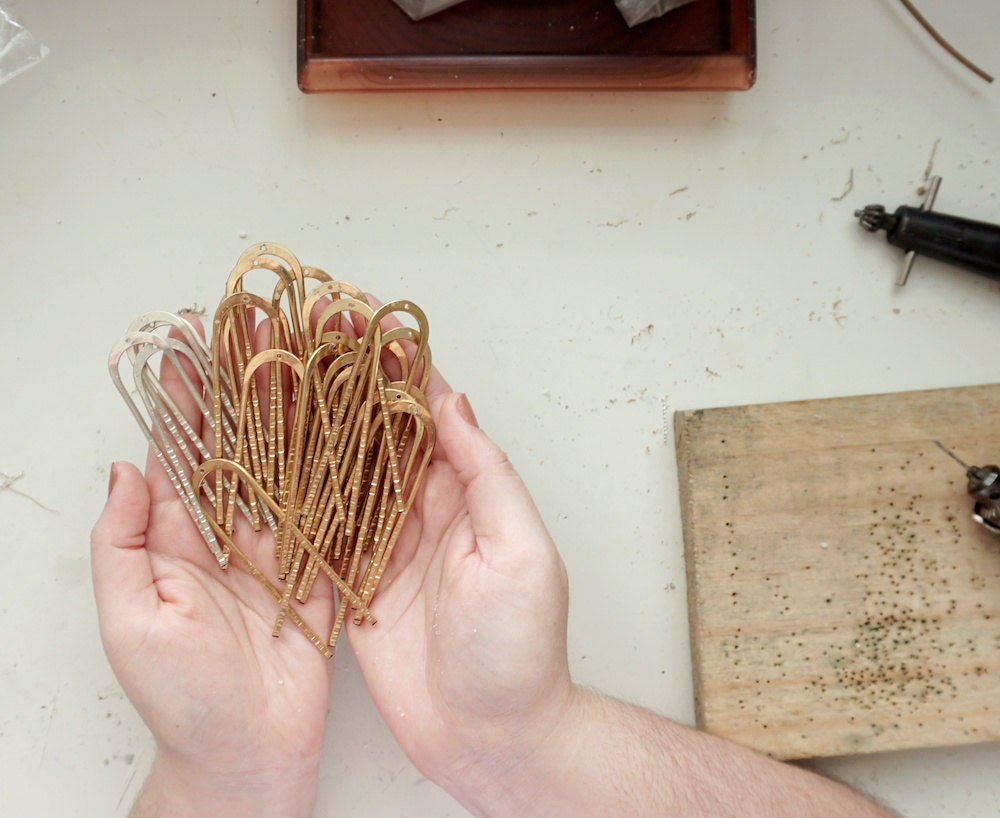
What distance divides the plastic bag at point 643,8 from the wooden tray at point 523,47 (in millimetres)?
22

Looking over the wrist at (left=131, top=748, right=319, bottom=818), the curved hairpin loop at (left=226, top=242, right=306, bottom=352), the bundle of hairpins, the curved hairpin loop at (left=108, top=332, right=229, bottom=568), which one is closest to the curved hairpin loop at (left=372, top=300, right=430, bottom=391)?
the bundle of hairpins

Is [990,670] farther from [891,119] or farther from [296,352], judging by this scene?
[296,352]

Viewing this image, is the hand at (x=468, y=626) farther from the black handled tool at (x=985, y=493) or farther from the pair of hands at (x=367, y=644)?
the black handled tool at (x=985, y=493)

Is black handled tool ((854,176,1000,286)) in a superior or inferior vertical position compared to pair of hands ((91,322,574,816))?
superior

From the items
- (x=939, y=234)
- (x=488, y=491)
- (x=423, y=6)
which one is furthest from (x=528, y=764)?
(x=423, y=6)

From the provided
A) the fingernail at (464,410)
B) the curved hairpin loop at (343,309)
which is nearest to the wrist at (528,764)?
the fingernail at (464,410)

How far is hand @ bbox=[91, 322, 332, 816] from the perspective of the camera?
0.94 metres

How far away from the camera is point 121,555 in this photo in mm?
946

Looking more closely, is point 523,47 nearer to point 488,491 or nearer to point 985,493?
point 488,491

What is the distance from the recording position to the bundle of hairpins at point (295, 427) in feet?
3.26

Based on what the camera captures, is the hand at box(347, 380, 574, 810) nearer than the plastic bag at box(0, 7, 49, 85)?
Yes

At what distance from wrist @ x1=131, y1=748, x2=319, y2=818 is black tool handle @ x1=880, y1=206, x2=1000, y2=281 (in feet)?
3.11

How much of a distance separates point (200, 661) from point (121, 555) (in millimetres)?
135

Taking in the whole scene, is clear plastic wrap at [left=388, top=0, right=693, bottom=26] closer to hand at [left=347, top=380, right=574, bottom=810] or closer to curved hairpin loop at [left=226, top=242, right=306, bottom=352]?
curved hairpin loop at [left=226, top=242, right=306, bottom=352]
